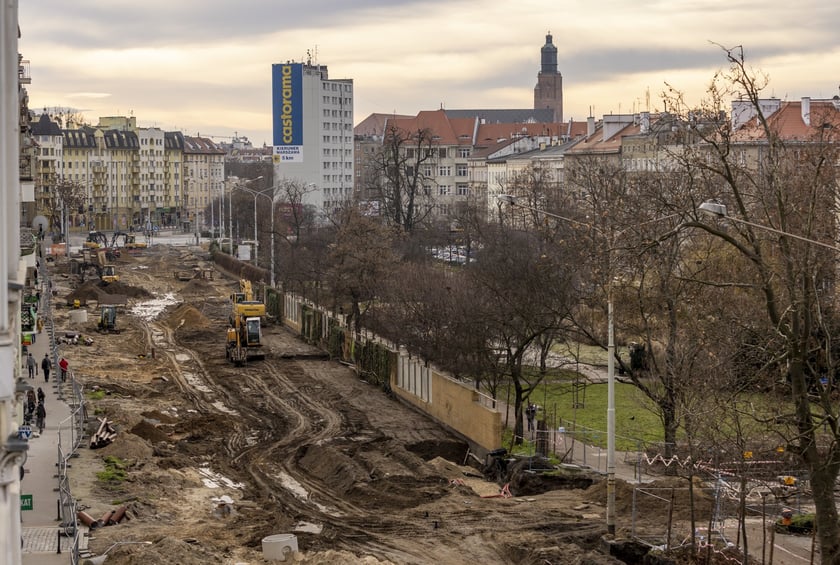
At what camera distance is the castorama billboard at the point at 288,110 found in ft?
538

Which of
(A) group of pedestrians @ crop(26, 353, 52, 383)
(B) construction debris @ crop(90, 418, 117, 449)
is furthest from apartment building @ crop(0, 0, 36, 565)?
(A) group of pedestrians @ crop(26, 353, 52, 383)

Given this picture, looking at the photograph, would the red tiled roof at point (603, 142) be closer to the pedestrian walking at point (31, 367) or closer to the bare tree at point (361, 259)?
the bare tree at point (361, 259)

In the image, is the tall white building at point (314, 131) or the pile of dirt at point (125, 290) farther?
the tall white building at point (314, 131)

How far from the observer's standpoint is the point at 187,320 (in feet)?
239

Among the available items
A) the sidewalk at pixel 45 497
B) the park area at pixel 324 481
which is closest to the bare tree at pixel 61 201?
the park area at pixel 324 481

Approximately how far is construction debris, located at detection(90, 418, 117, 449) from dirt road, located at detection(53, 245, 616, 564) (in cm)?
36

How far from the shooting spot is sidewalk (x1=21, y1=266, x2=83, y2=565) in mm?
23031

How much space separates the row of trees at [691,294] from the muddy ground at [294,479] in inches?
140

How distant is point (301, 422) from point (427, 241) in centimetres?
5309

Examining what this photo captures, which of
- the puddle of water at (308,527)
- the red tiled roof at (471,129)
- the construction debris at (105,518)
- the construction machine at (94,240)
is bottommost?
the puddle of water at (308,527)

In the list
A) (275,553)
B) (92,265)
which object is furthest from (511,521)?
(92,265)

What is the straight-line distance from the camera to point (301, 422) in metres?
43.1

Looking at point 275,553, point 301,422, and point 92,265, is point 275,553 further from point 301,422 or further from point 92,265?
point 92,265

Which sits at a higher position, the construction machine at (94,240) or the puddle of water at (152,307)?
the construction machine at (94,240)
